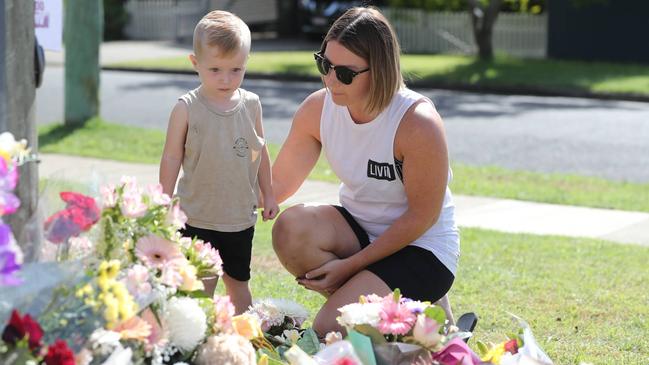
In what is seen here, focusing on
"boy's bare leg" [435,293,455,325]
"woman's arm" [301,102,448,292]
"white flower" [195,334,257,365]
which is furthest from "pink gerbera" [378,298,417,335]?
"boy's bare leg" [435,293,455,325]

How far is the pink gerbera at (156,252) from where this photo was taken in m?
2.86

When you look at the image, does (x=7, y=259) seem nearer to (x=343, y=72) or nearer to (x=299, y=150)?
(x=343, y=72)

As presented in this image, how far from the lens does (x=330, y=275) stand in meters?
4.18

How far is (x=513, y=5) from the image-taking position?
2464 centimetres

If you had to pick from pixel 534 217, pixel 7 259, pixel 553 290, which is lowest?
pixel 534 217

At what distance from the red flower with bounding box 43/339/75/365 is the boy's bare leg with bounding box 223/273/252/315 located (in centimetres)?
208

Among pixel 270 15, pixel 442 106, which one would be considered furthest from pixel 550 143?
pixel 270 15

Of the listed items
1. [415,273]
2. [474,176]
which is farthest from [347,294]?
[474,176]

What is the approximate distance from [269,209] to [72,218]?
5.91ft

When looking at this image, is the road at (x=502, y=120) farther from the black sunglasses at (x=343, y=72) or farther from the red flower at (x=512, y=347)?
the red flower at (x=512, y=347)

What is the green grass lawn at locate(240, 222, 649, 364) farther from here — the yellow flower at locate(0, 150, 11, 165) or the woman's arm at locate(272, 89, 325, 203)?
the yellow flower at locate(0, 150, 11, 165)

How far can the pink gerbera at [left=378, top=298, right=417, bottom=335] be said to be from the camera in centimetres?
313

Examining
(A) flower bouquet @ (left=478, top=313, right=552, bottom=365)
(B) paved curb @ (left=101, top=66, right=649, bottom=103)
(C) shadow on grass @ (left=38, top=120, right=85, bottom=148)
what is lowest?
(B) paved curb @ (left=101, top=66, right=649, bottom=103)

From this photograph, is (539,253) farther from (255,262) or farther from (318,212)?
(318,212)
